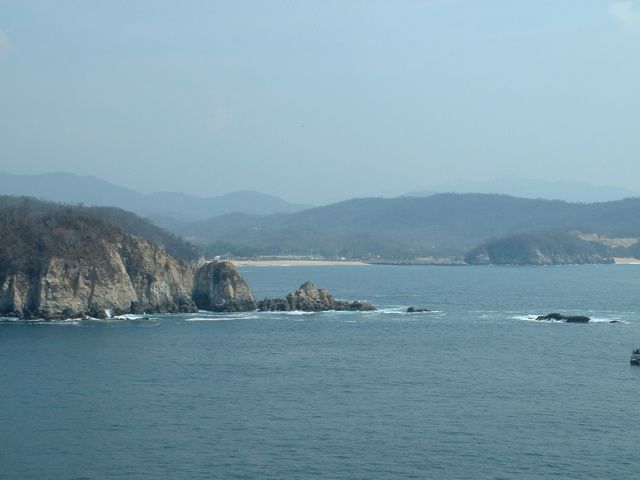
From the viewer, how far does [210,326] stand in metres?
53.2

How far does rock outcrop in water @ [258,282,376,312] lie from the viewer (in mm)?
63312

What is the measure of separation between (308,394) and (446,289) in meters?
60.8

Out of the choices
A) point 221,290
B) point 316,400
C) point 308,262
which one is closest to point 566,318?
point 221,290

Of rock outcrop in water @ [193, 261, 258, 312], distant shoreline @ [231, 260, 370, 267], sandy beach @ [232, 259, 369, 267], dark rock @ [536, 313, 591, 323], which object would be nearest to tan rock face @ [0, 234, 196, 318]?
rock outcrop in water @ [193, 261, 258, 312]

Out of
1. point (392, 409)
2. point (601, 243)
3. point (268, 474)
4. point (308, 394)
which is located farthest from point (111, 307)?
point (601, 243)

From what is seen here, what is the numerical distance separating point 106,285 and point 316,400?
2899cm

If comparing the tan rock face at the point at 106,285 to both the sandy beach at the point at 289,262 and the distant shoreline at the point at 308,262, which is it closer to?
the distant shoreline at the point at 308,262

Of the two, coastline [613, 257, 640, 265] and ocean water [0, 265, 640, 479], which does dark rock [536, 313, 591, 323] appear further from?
coastline [613, 257, 640, 265]

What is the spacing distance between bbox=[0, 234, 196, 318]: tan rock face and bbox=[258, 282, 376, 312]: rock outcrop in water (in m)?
6.42

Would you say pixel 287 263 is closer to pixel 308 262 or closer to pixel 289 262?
pixel 289 262

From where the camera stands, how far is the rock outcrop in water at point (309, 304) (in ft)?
208

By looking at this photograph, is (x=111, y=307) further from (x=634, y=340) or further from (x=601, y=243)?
(x=601, y=243)

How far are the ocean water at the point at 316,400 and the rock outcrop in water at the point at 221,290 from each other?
6.39m

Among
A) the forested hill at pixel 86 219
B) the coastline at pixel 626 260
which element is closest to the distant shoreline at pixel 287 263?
the forested hill at pixel 86 219
